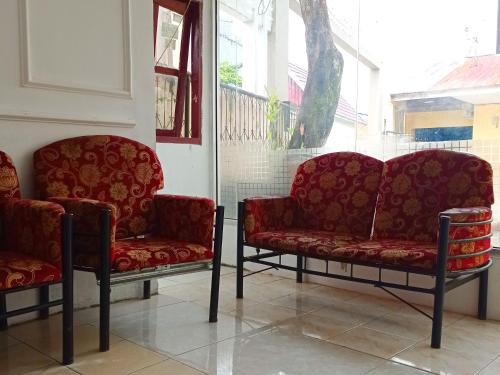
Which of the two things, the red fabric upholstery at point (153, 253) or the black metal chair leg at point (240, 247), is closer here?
the red fabric upholstery at point (153, 253)

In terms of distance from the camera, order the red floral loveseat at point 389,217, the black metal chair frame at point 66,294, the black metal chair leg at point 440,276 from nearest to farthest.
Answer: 1. the black metal chair frame at point 66,294
2. the black metal chair leg at point 440,276
3. the red floral loveseat at point 389,217

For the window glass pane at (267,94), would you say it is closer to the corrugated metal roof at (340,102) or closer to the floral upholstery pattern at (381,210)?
the corrugated metal roof at (340,102)

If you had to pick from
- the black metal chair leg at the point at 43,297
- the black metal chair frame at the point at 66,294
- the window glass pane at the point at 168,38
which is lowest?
the black metal chair leg at the point at 43,297

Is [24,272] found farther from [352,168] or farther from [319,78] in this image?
[319,78]

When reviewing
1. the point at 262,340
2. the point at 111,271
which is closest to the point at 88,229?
the point at 111,271

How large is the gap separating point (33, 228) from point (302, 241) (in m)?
1.27

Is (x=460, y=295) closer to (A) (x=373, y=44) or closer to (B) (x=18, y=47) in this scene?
(A) (x=373, y=44)

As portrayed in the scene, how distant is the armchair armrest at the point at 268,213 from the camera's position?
2.72 meters

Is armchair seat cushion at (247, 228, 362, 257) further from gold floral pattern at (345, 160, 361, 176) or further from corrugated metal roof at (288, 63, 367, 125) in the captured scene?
corrugated metal roof at (288, 63, 367, 125)

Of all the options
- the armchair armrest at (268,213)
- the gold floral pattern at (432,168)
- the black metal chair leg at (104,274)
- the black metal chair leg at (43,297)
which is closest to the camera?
the black metal chair leg at (104,274)

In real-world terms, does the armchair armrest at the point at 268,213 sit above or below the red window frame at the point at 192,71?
below

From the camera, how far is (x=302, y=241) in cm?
247

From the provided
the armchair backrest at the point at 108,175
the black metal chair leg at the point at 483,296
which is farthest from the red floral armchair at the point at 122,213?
the black metal chair leg at the point at 483,296

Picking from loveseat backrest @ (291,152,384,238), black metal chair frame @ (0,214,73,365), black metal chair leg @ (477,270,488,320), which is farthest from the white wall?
black metal chair leg @ (477,270,488,320)
